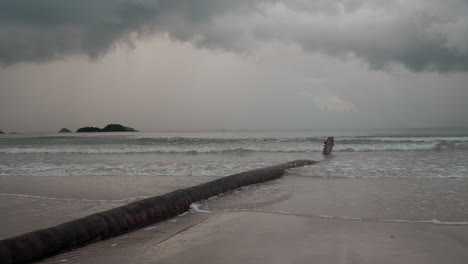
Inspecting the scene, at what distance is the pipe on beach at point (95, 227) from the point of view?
2.38 metres

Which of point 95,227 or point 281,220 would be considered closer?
point 95,227

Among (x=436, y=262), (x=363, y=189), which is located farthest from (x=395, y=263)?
(x=363, y=189)

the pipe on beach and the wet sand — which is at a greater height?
the pipe on beach

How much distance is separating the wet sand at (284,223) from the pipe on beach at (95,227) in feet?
0.30

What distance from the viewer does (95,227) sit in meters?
2.96

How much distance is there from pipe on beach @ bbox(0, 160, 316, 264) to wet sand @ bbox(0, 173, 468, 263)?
92 mm

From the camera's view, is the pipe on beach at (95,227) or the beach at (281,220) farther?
the beach at (281,220)

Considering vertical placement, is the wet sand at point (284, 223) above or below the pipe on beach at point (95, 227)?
below

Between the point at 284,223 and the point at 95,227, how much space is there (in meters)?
1.97

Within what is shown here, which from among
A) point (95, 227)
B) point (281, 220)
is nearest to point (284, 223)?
point (281, 220)

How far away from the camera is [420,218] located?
3.66m

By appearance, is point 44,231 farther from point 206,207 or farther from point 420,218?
point 420,218

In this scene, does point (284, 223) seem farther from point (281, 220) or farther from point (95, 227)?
point (95, 227)

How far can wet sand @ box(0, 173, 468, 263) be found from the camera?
254cm
